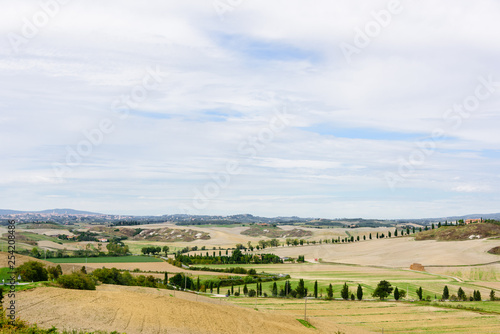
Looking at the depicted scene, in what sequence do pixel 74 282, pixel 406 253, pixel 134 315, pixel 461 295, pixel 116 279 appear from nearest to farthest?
1. pixel 134 315
2. pixel 74 282
3. pixel 116 279
4. pixel 461 295
5. pixel 406 253

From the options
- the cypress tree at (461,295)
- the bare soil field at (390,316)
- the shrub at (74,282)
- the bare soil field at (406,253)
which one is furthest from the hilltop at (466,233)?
the shrub at (74,282)

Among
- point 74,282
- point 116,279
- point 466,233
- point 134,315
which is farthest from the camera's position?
point 466,233

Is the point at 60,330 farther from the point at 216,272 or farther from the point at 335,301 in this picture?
the point at 216,272

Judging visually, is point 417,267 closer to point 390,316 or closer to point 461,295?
point 461,295

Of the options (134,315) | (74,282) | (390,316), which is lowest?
(390,316)

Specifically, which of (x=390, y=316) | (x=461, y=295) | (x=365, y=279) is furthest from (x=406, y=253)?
(x=390, y=316)
